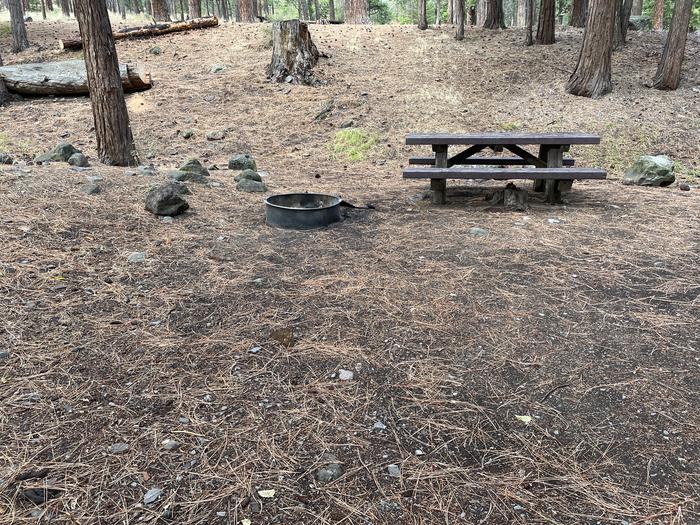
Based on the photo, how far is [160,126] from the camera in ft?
30.0

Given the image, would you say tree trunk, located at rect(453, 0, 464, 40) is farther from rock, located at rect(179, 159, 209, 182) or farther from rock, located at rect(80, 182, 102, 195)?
rock, located at rect(80, 182, 102, 195)

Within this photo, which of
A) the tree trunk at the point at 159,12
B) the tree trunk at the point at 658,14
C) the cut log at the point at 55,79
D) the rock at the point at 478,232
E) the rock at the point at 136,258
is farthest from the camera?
the tree trunk at the point at 658,14

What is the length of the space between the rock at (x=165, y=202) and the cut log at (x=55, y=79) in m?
6.87

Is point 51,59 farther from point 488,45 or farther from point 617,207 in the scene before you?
point 617,207

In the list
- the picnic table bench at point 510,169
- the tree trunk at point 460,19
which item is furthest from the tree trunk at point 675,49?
the picnic table bench at point 510,169

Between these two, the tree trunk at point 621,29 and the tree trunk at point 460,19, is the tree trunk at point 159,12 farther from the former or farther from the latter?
the tree trunk at point 621,29

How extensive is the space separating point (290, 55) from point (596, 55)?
6.21m

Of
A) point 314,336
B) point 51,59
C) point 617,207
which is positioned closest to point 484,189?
point 617,207

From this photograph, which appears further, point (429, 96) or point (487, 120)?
point (429, 96)

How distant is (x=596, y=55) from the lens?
30.6ft

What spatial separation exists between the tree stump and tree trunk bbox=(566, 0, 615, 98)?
215 inches

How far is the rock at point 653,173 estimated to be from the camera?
252 inches

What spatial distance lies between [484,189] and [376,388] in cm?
459

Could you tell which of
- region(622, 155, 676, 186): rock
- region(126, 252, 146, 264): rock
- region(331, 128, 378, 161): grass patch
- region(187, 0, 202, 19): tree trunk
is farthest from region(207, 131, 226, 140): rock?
region(187, 0, 202, 19): tree trunk
